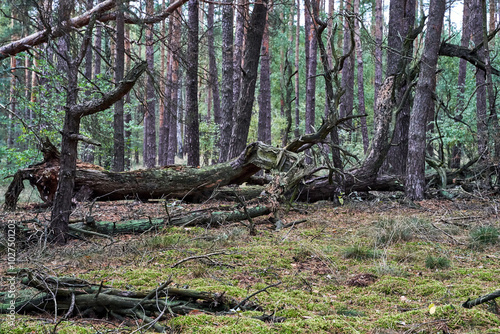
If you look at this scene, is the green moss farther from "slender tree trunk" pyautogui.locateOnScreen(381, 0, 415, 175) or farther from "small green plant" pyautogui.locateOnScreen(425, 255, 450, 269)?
"slender tree trunk" pyautogui.locateOnScreen(381, 0, 415, 175)

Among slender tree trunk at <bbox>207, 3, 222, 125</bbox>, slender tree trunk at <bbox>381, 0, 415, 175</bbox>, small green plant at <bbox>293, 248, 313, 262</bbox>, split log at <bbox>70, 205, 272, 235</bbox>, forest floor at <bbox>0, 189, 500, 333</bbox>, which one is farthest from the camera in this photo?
slender tree trunk at <bbox>207, 3, 222, 125</bbox>

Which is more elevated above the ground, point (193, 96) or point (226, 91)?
point (226, 91)

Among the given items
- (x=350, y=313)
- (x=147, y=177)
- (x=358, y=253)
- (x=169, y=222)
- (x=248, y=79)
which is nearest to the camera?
(x=350, y=313)

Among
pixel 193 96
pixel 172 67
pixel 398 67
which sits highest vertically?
pixel 172 67

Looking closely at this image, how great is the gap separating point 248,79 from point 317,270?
6050 mm

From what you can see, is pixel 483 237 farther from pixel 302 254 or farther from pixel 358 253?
pixel 302 254

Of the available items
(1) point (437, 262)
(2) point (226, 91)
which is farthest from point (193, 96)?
(1) point (437, 262)

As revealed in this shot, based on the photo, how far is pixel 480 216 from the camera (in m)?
6.03

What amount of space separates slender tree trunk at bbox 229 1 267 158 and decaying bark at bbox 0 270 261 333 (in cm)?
651

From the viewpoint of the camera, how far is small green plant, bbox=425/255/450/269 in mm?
3891

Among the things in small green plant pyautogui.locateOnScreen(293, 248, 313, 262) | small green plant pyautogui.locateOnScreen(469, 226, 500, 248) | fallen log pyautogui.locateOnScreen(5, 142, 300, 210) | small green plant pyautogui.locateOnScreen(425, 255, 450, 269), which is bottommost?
small green plant pyautogui.locateOnScreen(293, 248, 313, 262)

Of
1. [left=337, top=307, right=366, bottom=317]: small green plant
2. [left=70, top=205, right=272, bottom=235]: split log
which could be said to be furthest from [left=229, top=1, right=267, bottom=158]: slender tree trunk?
[left=337, top=307, right=366, bottom=317]: small green plant

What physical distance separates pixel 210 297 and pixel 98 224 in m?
3.30

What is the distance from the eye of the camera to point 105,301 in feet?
8.13
